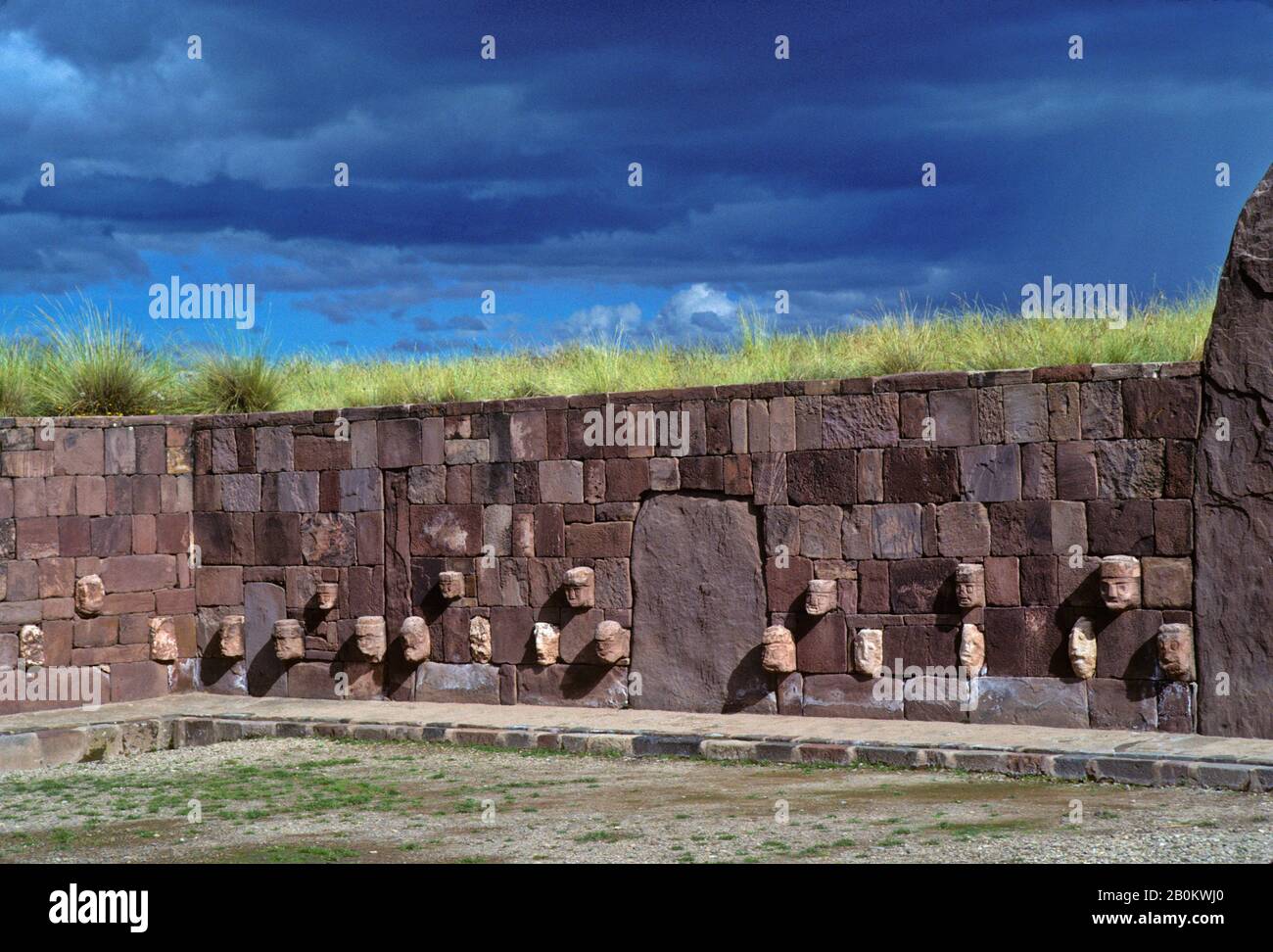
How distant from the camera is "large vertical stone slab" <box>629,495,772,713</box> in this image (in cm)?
1180

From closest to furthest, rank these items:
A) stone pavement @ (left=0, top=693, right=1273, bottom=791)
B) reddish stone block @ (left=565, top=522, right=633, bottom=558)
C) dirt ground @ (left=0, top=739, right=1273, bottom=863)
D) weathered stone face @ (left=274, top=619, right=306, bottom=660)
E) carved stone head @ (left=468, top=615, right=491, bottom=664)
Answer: dirt ground @ (left=0, top=739, right=1273, bottom=863) < stone pavement @ (left=0, top=693, right=1273, bottom=791) < reddish stone block @ (left=565, top=522, right=633, bottom=558) < carved stone head @ (left=468, top=615, right=491, bottom=664) < weathered stone face @ (left=274, top=619, right=306, bottom=660)

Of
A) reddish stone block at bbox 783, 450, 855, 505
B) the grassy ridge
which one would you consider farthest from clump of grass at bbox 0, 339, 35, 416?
reddish stone block at bbox 783, 450, 855, 505

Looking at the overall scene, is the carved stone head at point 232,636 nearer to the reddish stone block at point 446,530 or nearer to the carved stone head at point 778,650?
the reddish stone block at point 446,530

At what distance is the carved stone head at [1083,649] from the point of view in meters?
10.4

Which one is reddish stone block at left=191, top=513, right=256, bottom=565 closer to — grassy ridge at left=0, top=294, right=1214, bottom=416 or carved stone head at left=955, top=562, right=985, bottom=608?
grassy ridge at left=0, top=294, right=1214, bottom=416

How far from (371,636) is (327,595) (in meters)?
0.60

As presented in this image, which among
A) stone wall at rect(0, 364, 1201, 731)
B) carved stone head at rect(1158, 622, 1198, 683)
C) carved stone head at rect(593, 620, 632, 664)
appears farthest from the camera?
carved stone head at rect(593, 620, 632, 664)

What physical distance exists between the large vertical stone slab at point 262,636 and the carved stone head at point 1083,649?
22.7 feet

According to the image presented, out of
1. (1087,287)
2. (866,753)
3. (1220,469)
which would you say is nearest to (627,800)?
(866,753)

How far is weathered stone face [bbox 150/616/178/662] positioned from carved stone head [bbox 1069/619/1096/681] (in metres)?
7.85

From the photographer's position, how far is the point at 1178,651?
33.0 ft

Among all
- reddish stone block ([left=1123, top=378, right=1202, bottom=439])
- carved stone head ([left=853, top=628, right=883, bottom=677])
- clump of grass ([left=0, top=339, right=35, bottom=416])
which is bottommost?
carved stone head ([left=853, top=628, right=883, bottom=677])

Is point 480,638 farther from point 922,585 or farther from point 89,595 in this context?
point 922,585

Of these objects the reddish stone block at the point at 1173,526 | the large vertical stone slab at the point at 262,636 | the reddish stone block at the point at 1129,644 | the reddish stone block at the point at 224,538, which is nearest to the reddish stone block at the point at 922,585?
the reddish stone block at the point at 1129,644
